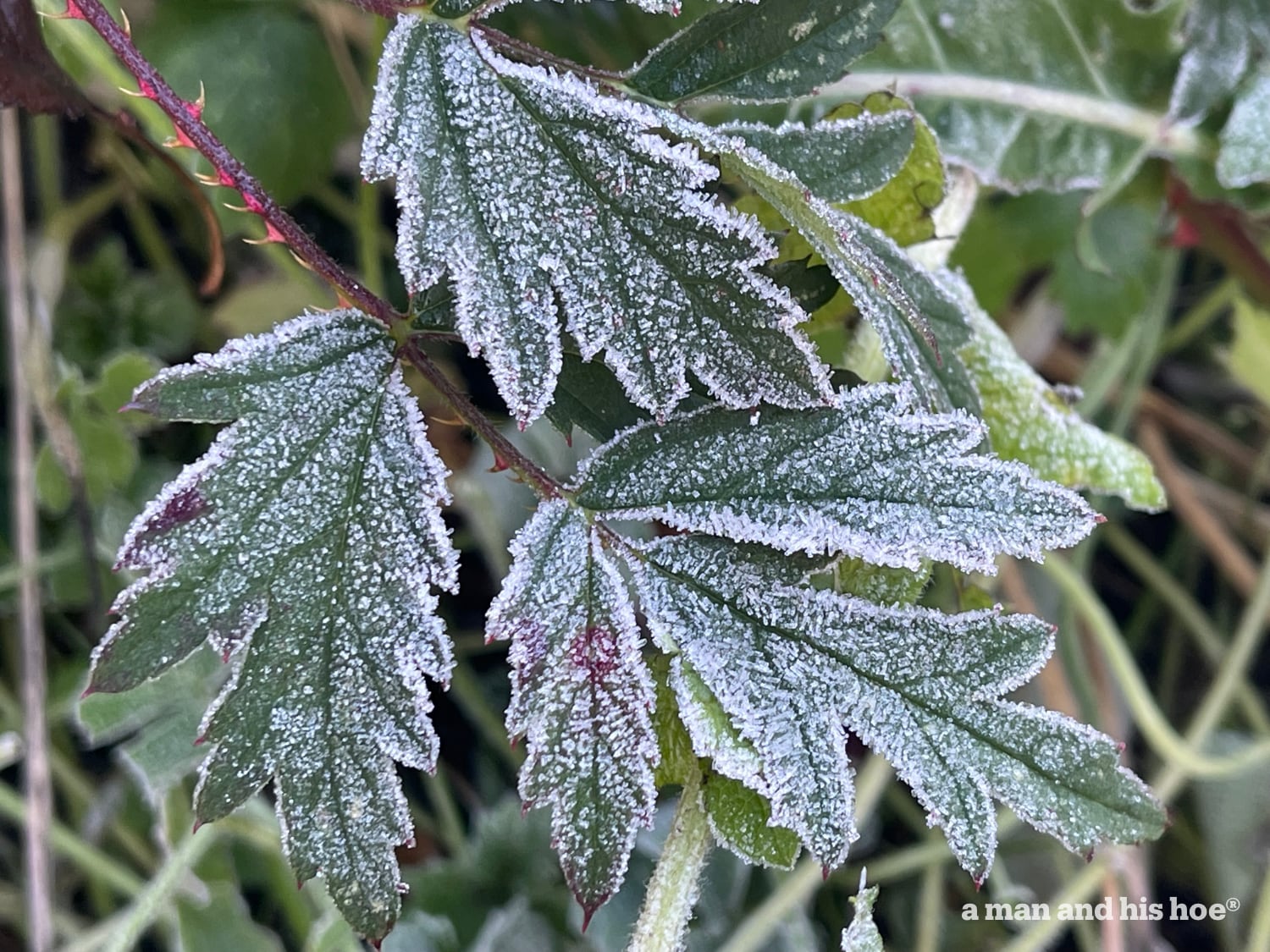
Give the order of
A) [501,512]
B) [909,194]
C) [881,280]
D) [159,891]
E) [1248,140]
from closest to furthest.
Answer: [881,280] < [909,194] < [159,891] < [1248,140] < [501,512]

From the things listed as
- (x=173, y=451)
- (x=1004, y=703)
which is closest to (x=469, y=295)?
(x=1004, y=703)

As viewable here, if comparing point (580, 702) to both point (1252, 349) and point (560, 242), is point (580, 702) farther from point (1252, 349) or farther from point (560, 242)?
point (1252, 349)

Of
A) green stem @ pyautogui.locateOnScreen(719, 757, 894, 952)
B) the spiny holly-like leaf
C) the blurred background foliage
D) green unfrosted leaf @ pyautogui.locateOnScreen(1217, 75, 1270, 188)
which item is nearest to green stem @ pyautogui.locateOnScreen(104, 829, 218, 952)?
the blurred background foliage

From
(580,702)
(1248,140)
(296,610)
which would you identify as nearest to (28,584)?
(296,610)

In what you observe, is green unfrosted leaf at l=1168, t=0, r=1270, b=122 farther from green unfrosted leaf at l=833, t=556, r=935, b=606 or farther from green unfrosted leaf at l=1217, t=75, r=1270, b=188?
green unfrosted leaf at l=833, t=556, r=935, b=606

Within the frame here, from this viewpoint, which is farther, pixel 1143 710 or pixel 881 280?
pixel 1143 710

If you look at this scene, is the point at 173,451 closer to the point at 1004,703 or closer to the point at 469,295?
the point at 469,295
